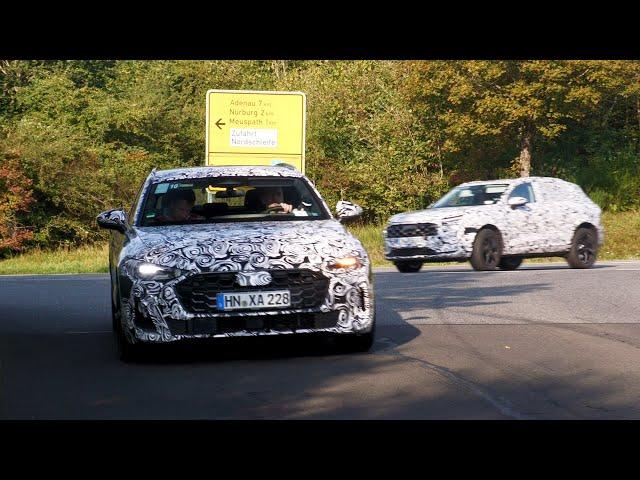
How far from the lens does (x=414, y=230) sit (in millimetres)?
25594

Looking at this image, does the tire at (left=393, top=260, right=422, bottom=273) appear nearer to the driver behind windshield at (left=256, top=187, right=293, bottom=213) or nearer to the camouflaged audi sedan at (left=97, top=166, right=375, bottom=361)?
the driver behind windshield at (left=256, top=187, right=293, bottom=213)

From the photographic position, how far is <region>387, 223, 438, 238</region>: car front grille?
83.5ft

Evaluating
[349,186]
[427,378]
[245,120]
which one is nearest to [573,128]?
[349,186]

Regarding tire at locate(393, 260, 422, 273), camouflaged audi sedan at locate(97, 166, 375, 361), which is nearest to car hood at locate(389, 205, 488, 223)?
tire at locate(393, 260, 422, 273)

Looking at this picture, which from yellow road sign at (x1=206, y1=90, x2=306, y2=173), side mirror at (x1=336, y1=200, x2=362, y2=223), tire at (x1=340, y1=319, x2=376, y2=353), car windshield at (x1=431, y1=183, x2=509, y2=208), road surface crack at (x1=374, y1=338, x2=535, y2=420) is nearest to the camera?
road surface crack at (x1=374, y1=338, x2=535, y2=420)

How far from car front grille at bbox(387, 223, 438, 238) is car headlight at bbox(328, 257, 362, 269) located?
1404 cm

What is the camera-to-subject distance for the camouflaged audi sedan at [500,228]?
83.0 feet

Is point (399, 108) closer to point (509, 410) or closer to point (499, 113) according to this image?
point (499, 113)

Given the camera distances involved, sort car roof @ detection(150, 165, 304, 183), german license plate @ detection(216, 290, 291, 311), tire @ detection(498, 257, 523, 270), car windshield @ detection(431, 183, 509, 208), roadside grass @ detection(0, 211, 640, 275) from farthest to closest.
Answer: roadside grass @ detection(0, 211, 640, 275)
tire @ detection(498, 257, 523, 270)
car windshield @ detection(431, 183, 509, 208)
car roof @ detection(150, 165, 304, 183)
german license plate @ detection(216, 290, 291, 311)

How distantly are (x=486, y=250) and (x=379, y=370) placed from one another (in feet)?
48.6

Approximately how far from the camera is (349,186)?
167ft

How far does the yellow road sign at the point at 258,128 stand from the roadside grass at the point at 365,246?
143 inches
